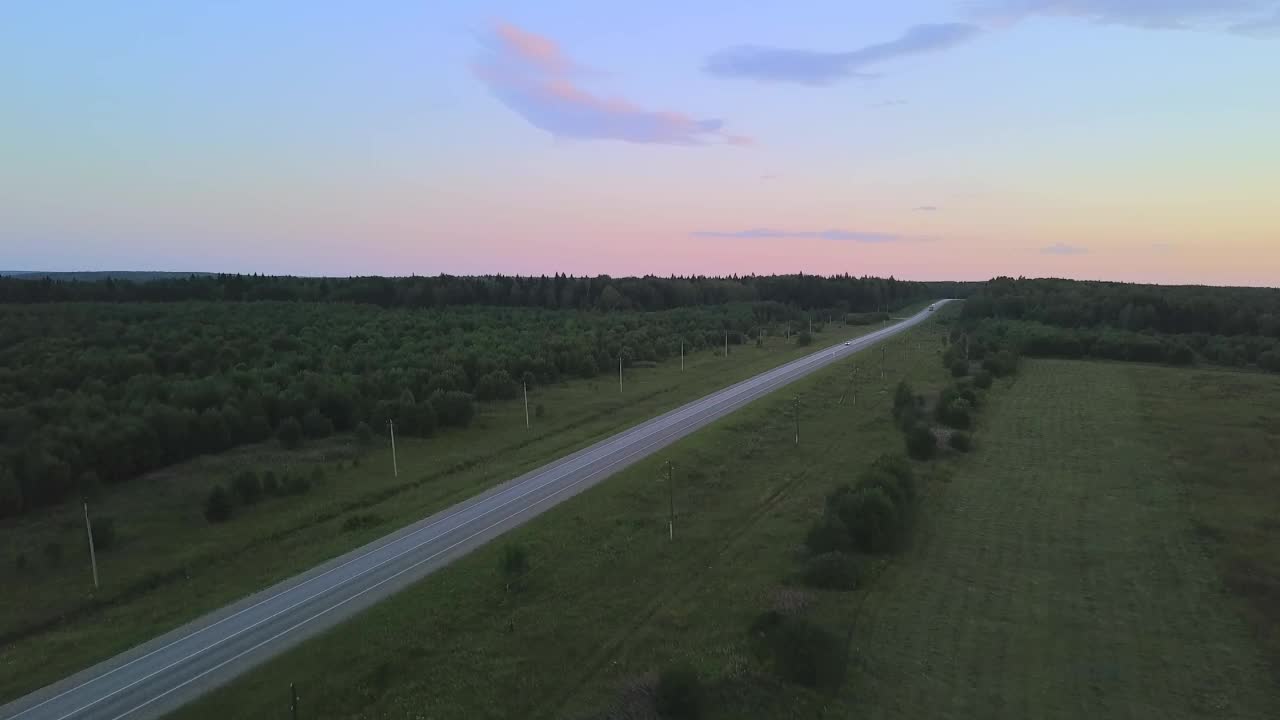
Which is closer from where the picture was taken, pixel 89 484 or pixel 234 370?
pixel 89 484

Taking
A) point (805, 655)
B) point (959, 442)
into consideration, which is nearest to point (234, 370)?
point (805, 655)

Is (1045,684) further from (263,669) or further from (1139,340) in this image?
(1139,340)

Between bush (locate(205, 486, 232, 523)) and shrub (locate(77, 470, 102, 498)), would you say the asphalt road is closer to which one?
bush (locate(205, 486, 232, 523))

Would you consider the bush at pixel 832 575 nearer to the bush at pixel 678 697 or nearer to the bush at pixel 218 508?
the bush at pixel 678 697

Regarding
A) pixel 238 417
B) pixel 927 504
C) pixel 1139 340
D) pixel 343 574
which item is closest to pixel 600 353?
pixel 238 417

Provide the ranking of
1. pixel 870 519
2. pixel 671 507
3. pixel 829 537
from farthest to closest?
pixel 671 507
pixel 870 519
pixel 829 537

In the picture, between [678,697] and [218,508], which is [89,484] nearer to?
[218,508]

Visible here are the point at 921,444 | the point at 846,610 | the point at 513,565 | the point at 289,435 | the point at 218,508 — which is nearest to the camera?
the point at 846,610

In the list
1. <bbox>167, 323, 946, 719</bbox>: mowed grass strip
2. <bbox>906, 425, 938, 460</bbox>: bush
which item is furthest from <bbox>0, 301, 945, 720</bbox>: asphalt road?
<bbox>906, 425, 938, 460</bbox>: bush
